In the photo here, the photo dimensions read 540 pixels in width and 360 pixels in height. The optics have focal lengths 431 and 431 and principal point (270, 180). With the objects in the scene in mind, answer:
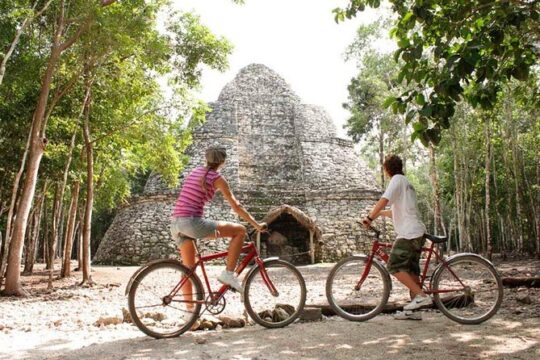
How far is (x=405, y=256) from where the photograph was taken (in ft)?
14.5

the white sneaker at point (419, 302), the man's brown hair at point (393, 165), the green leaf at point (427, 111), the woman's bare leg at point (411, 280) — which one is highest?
the green leaf at point (427, 111)

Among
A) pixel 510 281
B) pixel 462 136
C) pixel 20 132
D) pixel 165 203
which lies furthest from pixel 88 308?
pixel 462 136

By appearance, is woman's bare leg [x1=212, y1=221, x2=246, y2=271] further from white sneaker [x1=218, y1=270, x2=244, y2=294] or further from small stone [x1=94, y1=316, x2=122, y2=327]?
small stone [x1=94, y1=316, x2=122, y2=327]

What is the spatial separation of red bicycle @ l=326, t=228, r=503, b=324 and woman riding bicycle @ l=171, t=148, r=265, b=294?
115cm

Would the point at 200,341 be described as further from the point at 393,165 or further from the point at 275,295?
the point at 393,165

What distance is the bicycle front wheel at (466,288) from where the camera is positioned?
174 inches

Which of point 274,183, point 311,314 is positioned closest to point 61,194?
point 311,314

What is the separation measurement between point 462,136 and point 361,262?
1765 centimetres

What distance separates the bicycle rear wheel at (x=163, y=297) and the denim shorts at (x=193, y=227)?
297 millimetres

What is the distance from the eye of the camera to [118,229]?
19.7 meters

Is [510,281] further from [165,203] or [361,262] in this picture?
[165,203]

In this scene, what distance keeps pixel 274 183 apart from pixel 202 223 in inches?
725

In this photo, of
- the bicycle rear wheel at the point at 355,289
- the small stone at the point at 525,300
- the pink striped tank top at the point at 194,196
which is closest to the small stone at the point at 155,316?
the pink striped tank top at the point at 194,196

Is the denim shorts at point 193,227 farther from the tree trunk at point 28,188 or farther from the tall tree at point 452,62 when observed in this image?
the tree trunk at point 28,188
